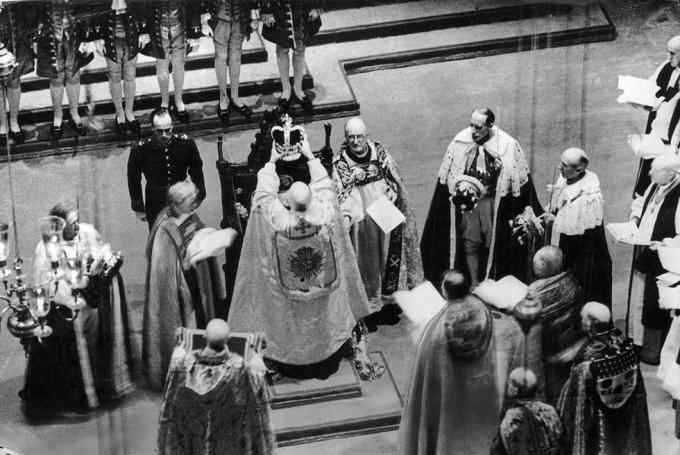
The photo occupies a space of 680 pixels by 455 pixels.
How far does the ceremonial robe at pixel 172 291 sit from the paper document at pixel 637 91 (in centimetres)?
364

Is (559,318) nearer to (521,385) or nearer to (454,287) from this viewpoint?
(521,385)

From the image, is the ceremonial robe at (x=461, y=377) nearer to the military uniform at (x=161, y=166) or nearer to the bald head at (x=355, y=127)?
the bald head at (x=355, y=127)

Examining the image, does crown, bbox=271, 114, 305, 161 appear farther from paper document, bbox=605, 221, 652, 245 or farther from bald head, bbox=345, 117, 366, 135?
paper document, bbox=605, 221, 652, 245

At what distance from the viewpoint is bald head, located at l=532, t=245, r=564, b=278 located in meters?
19.8

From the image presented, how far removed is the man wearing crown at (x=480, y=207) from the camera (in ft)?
65.3

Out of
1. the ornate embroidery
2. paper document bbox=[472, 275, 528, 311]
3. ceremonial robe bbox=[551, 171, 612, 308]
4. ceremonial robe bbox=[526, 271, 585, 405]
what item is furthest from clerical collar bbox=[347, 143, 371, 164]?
ceremonial robe bbox=[526, 271, 585, 405]

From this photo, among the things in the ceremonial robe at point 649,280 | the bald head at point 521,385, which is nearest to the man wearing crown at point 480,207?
the bald head at point 521,385

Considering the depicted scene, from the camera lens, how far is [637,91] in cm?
2073

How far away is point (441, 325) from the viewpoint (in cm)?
1972

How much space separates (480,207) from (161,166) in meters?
2.52

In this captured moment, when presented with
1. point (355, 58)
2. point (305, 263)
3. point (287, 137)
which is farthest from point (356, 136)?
point (355, 58)

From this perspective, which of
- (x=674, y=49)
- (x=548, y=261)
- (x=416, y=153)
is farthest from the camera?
(x=416, y=153)

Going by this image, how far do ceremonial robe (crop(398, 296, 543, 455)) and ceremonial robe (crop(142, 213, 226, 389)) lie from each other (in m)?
1.65

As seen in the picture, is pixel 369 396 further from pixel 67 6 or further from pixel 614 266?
pixel 67 6
